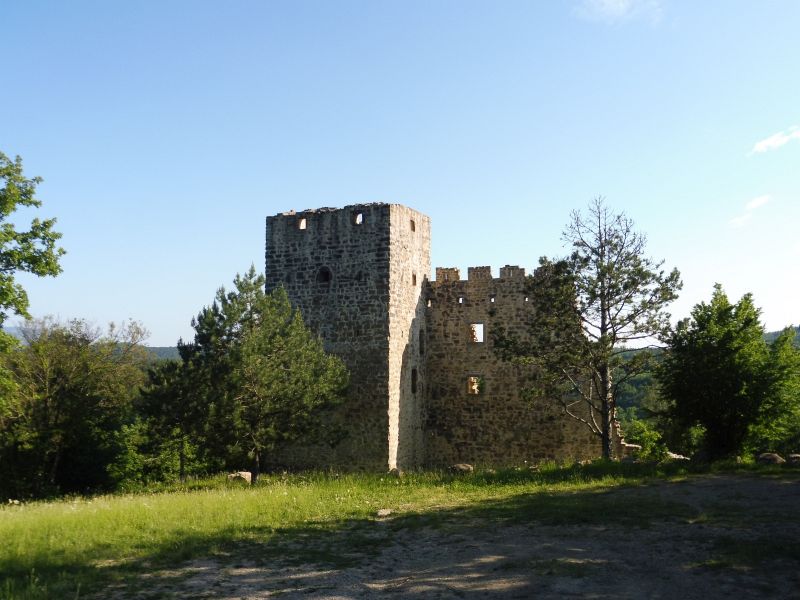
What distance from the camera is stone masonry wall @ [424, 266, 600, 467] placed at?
22.8 m

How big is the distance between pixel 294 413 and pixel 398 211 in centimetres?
749

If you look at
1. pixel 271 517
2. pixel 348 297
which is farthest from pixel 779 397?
pixel 271 517

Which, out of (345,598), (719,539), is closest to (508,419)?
(719,539)

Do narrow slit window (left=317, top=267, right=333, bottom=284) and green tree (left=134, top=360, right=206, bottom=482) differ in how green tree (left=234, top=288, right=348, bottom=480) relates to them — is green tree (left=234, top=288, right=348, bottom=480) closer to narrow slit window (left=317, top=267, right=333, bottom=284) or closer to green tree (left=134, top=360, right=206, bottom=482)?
green tree (left=134, top=360, right=206, bottom=482)

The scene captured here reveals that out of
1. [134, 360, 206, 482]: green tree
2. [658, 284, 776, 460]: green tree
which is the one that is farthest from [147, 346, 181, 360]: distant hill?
[658, 284, 776, 460]: green tree

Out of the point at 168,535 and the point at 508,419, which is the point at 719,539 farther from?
the point at 508,419

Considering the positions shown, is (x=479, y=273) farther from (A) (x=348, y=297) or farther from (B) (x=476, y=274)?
(A) (x=348, y=297)

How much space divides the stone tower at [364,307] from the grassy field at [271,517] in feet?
13.7

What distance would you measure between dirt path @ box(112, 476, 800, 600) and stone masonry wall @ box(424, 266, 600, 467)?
35.8 ft

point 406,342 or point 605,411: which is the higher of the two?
point 406,342

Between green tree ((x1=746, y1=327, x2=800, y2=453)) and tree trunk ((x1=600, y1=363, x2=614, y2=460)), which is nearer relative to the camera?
tree trunk ((x1=600, y1=363, x2=614, y2=460))

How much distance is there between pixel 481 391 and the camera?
23.7 metres

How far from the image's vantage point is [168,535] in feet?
35.2

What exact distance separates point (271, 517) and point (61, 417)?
50.4 ft
